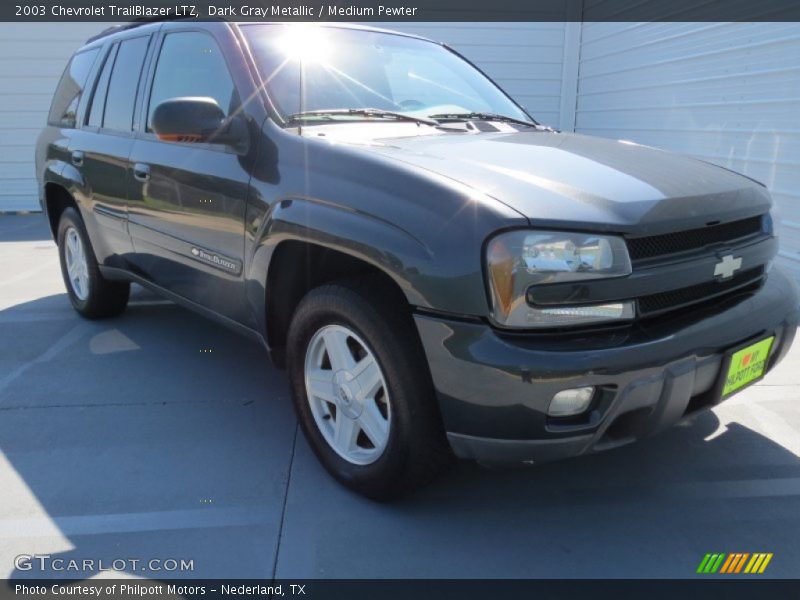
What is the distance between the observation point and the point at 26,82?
1027cm

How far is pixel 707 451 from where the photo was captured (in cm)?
286

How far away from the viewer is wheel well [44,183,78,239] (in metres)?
4.69

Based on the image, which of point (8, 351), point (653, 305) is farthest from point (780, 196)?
point (8, 351)

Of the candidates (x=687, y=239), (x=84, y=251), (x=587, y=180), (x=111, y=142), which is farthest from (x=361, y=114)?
(x=84, y=251)

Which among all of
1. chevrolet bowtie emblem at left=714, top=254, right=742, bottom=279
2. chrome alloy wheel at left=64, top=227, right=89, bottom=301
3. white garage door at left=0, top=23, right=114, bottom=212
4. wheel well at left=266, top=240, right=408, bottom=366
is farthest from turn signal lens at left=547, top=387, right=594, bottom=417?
white garage door at left=0, top=23, right=114, bottom=212

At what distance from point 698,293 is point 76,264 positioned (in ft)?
13.8

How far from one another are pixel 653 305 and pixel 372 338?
0.93 meters

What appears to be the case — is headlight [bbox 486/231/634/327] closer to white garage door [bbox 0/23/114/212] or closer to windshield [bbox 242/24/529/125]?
windshield [bbox 242/24/529/125]

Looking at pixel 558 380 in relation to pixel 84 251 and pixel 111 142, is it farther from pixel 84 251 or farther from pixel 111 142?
pixel 84 251

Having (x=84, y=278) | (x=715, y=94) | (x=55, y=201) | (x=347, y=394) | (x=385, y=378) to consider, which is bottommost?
(x=84, y=278)

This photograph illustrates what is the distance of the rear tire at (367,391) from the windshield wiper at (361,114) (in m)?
0.80

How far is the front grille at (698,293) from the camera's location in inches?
81.7

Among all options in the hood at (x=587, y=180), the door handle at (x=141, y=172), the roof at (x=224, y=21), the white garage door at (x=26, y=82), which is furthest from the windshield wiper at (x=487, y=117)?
the white garage door at (x=26, y=82)

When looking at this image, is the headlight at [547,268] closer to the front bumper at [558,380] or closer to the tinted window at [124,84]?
the front bumper at [558,380]
